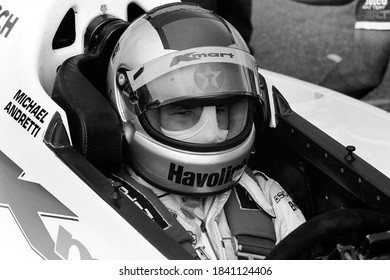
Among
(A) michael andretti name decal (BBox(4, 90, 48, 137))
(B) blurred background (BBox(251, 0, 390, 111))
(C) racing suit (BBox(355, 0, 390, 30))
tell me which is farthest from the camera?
(B) blurred background (BBox(251, 0, 390, 111))

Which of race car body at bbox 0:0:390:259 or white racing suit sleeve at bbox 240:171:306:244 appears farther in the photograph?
white racing suit sleeve at bbox 240:171:306:244

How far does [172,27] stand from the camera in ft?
7.51

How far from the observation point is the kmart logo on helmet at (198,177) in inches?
87.0

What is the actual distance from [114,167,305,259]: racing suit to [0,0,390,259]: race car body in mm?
121

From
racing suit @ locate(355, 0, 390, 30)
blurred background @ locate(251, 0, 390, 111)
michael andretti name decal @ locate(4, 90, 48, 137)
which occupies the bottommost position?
blurred background @ locate(251, 0, 390, 111)

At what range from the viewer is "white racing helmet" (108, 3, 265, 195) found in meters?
2.19

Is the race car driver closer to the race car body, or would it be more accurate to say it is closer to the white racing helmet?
the white racing helmet

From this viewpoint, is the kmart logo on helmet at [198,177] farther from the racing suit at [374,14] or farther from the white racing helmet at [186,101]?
the racing suit at [374,14]

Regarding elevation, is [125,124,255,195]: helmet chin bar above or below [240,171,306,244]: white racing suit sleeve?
above

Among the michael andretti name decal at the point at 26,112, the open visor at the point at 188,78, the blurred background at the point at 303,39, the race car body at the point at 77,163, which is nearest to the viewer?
the race car body at the point at 77,163

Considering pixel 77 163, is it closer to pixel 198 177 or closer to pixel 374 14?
pixel 198 177

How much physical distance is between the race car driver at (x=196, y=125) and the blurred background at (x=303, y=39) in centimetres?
240

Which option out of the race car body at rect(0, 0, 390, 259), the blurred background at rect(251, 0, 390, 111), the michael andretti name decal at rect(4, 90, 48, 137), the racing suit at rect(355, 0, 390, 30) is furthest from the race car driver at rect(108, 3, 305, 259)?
the blurred background at rect(251, 0, 390, 111)

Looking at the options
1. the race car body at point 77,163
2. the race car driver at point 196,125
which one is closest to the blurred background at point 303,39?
the race car body at point 77,163
